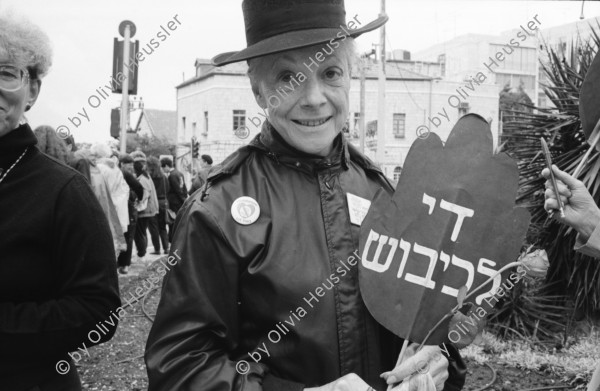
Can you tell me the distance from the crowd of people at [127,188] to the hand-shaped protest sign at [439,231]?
3.67 meters

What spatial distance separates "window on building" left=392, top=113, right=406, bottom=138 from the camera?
3631 centimetres

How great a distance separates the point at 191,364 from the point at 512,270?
30.7 inches

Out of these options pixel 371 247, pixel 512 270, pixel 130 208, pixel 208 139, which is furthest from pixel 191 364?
pixel 208 139

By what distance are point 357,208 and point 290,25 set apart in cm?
52

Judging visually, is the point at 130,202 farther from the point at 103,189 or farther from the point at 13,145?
the point at 13,145

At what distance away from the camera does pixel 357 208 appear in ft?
5.29

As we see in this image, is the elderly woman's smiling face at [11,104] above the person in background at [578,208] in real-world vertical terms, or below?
above

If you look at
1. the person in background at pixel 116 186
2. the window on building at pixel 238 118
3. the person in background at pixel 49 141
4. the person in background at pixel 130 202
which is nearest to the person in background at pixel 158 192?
the person in background at pixel 130 202

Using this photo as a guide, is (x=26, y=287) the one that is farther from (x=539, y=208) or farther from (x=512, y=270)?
(x=539, y=208)

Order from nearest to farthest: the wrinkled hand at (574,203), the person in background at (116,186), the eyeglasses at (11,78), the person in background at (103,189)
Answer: the wrinkled hand at (574,203) < the eyeglasses at (11,78) < the person in background at (103,189) < the person in background at (116,186)

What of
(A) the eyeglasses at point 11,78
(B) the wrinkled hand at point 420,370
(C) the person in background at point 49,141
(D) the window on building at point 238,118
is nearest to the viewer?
(B) the wrinkled hand at point 420,370

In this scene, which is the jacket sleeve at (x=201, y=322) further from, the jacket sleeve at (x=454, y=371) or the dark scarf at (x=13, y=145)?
the dark scarf at (x=13, y=145)

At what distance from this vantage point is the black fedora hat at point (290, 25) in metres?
1.51

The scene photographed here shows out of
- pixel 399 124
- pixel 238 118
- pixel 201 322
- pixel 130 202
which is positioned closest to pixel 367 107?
pixel 399 124
